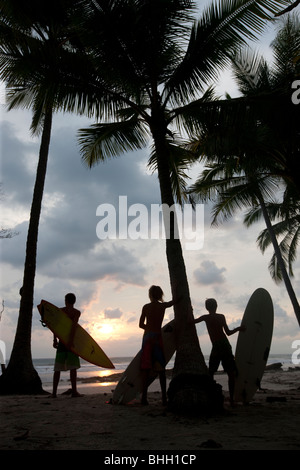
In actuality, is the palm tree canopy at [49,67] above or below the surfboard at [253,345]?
above

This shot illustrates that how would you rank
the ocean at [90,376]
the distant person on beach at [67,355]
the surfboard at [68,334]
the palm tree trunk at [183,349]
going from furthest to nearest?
the ocean at [90,376]
the surfboard at [68,334]
the distant person on beach at [67,355]
the palm tree trunk at [183,349]

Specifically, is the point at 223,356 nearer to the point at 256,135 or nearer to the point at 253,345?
the point at 253,345

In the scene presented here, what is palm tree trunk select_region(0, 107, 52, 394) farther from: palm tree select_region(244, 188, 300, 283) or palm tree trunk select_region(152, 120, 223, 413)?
palm tree select_region(244, 188, 300, 283)

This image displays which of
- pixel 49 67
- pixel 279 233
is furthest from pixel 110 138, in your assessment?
pixel 279 233

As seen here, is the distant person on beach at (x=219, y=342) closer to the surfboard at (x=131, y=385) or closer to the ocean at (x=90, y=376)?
the surfboard at (x=131, y=385)

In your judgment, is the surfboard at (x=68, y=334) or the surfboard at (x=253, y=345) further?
the surfboard at (x=68, y=334)

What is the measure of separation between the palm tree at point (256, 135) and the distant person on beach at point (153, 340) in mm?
3305

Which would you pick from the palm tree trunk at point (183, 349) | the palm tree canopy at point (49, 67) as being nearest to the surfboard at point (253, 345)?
the palm tree trunk at point (183, 349)

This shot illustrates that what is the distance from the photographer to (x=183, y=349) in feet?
15.3

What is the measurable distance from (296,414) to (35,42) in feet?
20.5

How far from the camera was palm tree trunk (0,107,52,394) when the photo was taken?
23.9 ft

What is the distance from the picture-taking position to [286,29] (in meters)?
9.45

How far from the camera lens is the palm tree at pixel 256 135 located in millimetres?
6172

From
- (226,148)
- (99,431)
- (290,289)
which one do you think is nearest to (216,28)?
(226,148)
